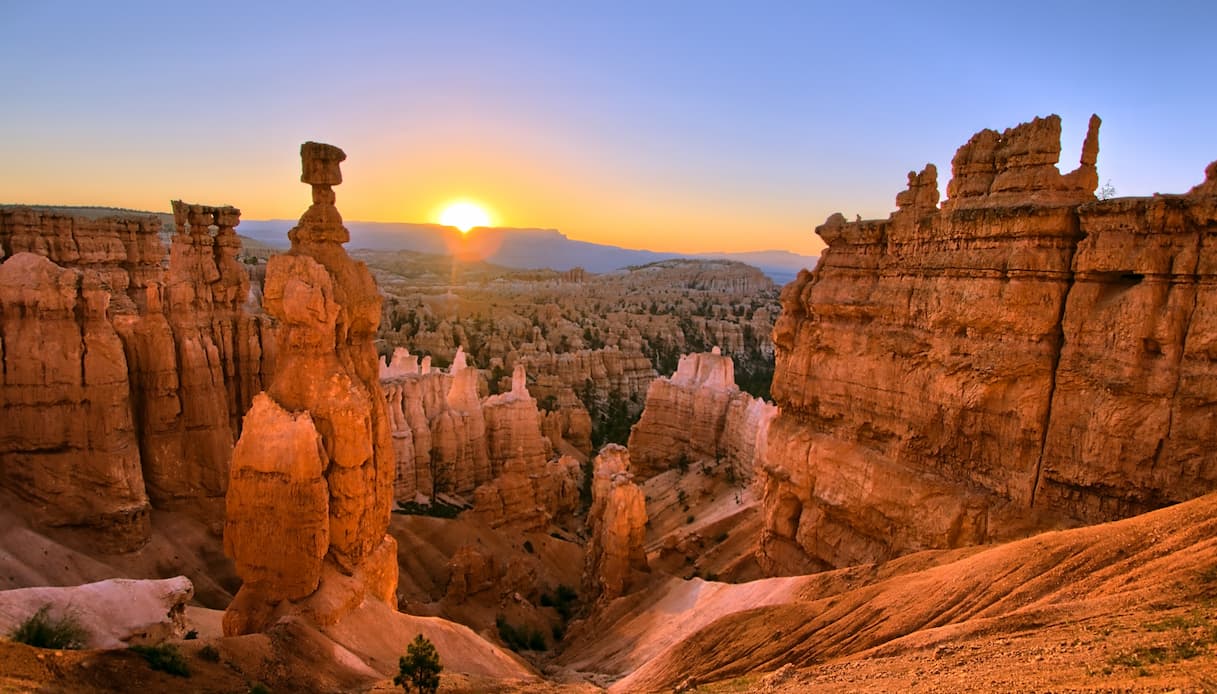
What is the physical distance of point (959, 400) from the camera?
13.0 meters

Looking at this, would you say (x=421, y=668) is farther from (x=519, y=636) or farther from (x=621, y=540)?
(x=621, y=540)

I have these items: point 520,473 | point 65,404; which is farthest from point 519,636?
point 65,404

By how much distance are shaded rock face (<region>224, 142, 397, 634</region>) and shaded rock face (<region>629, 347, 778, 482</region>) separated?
2182 cm

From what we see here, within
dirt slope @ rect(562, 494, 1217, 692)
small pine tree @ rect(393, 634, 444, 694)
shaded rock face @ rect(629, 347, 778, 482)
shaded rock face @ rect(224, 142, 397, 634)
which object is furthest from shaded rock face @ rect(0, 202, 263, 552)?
shaded rock face @ rect(629, 347, 778, 482)

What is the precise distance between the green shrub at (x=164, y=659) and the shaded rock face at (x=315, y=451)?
294 centimetres

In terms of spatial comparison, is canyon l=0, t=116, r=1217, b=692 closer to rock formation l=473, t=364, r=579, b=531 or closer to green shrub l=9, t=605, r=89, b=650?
green shrub l=9, t=605, r=89, b=650

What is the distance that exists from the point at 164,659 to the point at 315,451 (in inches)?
164

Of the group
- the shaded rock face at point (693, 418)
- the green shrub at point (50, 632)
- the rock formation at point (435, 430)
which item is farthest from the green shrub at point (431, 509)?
the green shrub at point (50, 632)

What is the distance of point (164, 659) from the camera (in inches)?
357

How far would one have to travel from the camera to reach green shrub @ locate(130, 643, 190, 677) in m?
8.98

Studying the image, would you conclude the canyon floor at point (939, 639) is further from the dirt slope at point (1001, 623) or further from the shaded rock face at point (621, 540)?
the shaded rock face at point (621, 540)

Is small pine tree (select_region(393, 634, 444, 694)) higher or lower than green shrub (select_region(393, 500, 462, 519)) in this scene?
higher

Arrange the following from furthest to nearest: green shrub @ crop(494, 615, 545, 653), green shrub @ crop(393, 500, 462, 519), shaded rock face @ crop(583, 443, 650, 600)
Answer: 1. green shrub @ crop(393, 500, 462, 519)
2. shaded rock face @ crop(583, 443, 650, 600)
3. green shrub @ crop(494, 615, 545, 653)

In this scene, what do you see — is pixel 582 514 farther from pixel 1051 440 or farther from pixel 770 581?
pixel 1051 440
